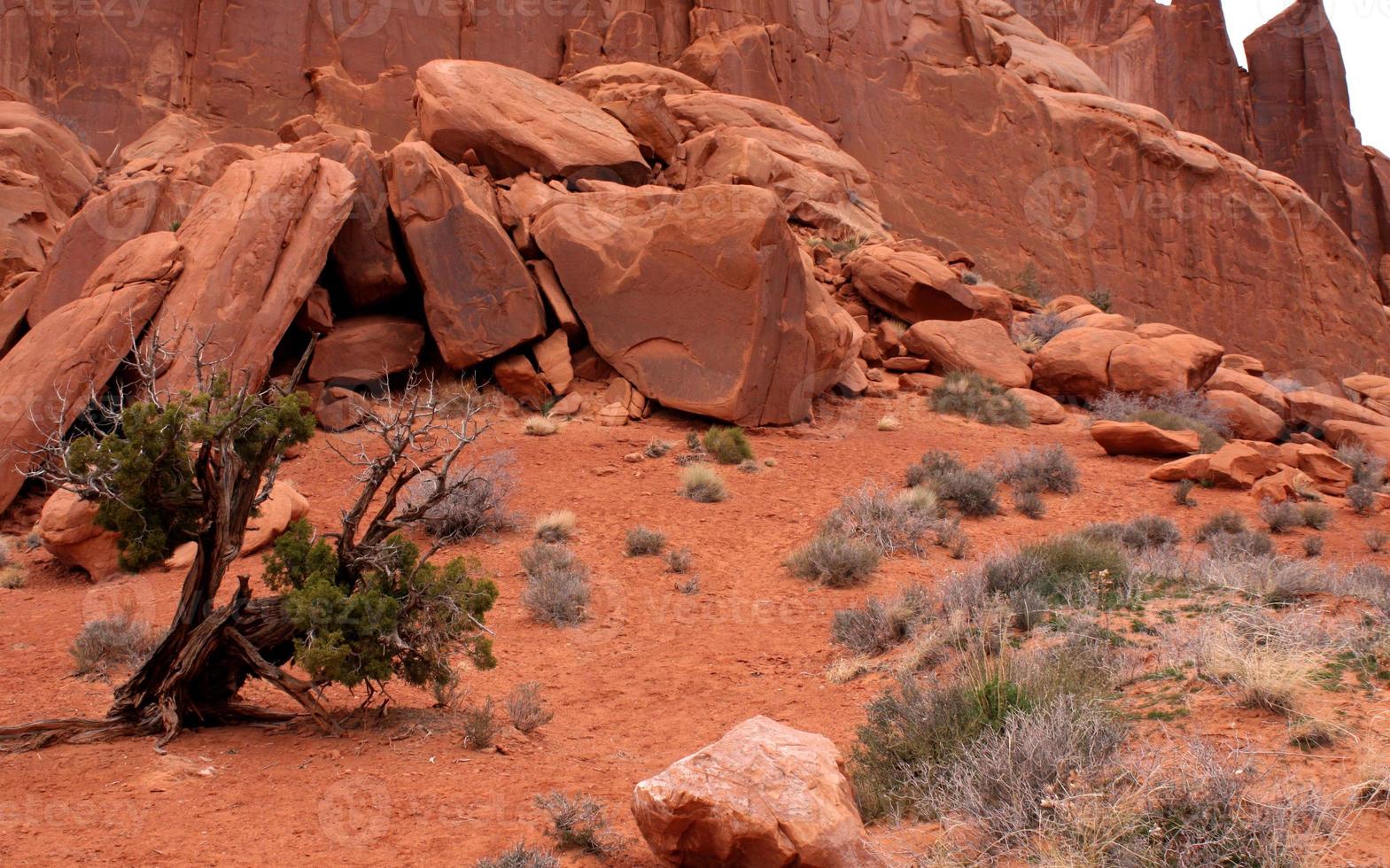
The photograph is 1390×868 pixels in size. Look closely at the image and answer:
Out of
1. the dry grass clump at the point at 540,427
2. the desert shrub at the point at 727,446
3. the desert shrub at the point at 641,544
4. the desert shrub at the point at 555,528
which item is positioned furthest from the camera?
the dry grass clump at the point at 540,427

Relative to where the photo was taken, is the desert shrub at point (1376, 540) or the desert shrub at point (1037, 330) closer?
the desert shrub at point (1376, 540)

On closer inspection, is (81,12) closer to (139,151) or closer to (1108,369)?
(139,151)

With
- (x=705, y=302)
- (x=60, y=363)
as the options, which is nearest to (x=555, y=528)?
(x=705, y=302)

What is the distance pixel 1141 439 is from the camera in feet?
51.4

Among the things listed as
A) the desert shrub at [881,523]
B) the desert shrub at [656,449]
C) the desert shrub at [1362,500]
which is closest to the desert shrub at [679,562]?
the desert shrub at [881,523]

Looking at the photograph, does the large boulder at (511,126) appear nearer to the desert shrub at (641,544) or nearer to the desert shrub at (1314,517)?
the desert shrub at (641,544)

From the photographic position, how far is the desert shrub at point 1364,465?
15427 millimetres

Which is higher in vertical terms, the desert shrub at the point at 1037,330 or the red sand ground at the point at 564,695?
the desert shrub at the point at 1037,330

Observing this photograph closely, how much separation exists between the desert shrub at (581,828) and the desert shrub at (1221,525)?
8627 millimetres

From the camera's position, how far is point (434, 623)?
22.0 feet

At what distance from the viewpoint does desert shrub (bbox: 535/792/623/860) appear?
484cm

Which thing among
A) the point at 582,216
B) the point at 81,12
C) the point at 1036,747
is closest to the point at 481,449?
the point at 582,216

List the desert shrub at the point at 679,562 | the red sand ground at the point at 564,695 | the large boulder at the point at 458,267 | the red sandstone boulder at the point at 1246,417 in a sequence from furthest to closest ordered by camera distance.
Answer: the red sandstone boulder at the point at 1246,417, the large boulder at the point at 458,267, the desert shrub at the point at 679,562, the red sand ground at the point at 564,695

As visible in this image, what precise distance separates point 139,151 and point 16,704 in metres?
18.1
